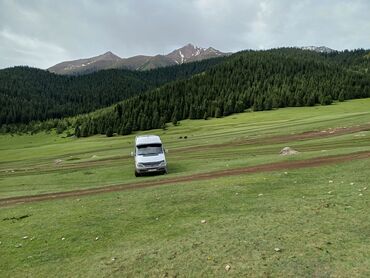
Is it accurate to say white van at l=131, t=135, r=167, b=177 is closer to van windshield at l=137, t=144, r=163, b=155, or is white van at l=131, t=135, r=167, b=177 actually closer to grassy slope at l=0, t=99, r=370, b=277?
van windshield at l=137, t=144, r=163, b=155

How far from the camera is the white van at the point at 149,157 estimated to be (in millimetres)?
36562

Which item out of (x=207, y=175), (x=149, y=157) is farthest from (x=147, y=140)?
(x=207, y=175)

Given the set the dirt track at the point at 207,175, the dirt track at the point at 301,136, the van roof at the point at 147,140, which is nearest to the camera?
the dirt track at the point at 207,175

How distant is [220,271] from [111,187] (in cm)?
2005

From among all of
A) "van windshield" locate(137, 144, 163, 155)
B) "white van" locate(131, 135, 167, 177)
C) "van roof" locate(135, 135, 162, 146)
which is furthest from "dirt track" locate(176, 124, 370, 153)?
"van windshield" locate(137, 144, 163, 155)

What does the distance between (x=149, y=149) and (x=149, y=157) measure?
1949mm

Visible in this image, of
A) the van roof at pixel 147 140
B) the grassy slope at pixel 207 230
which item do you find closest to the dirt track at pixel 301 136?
the van roof at pixel 147 140

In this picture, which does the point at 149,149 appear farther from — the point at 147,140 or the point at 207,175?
the point at 207,175

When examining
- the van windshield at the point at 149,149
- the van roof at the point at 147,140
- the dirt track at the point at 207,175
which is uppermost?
the van roof at the point at 147,140

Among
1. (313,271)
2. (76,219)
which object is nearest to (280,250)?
(313,271)

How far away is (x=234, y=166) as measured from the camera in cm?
3416

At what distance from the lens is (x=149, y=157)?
37.2 meters

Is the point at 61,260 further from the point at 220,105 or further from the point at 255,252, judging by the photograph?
the point at 220,105

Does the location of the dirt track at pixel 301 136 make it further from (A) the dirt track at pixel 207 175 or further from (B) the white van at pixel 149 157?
(A) the dirt track at pixel 207 175
